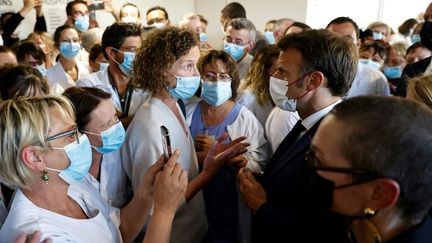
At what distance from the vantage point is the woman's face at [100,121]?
1.71 metres

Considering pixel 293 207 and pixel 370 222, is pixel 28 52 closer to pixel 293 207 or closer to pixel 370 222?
pixel 293 207

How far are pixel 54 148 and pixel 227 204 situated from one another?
1.03 meters

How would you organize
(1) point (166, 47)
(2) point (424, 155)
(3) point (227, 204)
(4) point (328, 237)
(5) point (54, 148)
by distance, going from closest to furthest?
(2) point (424, 155)
(4) point (328, 237)
(5) point (54, 148)
(1) point (166, 47)
(3) point (227, 204)

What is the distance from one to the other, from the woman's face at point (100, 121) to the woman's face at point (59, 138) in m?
0.34

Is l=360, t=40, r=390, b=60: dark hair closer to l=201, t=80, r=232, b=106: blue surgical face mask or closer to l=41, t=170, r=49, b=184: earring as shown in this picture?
l=201, t=80, r=232, b=106: blue surgical face mask

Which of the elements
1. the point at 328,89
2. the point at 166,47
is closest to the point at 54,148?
the point at 166,47

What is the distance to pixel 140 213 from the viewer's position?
1.57 metres

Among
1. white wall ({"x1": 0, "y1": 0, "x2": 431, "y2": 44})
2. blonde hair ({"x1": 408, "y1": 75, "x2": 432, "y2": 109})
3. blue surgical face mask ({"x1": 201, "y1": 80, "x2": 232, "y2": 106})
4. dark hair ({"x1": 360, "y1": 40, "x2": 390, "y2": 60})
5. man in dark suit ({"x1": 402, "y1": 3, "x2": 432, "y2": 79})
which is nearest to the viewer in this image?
blonde hair ({"x1": 408, "y1": 75, "x2": 432, "y2": 109})

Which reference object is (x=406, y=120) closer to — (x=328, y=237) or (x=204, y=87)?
(x=328, y=237)

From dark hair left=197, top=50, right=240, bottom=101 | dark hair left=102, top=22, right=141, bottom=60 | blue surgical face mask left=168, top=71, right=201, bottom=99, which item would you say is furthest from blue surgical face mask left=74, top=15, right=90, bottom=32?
blue surgical face mask left=168, top=71, right=201, bottom=99

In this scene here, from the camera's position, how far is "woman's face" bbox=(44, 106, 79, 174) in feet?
4.25

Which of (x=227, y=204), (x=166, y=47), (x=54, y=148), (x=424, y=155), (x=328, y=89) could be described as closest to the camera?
(x=424, y=155)

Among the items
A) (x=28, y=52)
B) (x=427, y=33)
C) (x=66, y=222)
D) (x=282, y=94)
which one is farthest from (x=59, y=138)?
(x=427, y=33)

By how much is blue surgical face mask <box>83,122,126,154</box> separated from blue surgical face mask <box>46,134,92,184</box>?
0.79ft
